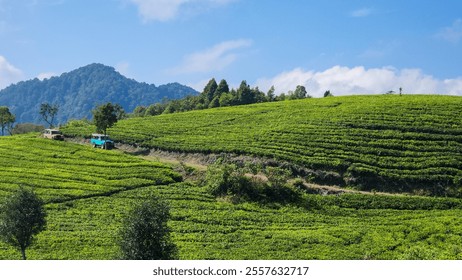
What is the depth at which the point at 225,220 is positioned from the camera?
4362cm

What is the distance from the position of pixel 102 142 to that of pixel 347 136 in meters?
38.2

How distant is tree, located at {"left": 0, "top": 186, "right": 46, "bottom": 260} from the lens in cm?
3152

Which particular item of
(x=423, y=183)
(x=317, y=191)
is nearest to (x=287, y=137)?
(x=317, y=191)

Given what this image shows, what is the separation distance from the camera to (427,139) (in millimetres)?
61188

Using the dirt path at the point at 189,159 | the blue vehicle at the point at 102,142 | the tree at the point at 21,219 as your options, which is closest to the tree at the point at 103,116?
the blue vehicle at the point at 102,142

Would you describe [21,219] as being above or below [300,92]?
below

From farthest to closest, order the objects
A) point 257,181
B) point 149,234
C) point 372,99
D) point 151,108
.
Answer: point 151,108
point 372,99
point 257,181
point 149,234

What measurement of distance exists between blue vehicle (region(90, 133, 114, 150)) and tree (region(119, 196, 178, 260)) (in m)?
49.8

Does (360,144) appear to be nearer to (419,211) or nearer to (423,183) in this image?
(423,183)

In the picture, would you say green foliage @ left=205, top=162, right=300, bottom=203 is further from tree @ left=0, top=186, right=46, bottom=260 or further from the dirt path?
tree @ left=0, top=186, right=46, bottom=260

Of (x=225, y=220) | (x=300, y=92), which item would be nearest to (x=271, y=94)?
(x=300, y=92)

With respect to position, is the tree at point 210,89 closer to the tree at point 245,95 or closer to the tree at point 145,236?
the tree at point 245,95

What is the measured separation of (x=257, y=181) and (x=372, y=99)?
4517 cm

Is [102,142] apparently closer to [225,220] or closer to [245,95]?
[225,220]
